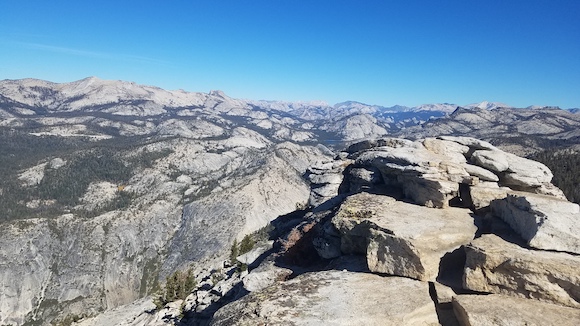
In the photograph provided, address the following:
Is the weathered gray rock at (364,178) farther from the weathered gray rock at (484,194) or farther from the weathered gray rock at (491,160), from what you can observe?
the weathered gray rock at (484,194)

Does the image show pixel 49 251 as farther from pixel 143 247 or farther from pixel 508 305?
pixel 508 305

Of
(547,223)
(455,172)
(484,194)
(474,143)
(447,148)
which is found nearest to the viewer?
(547,223)

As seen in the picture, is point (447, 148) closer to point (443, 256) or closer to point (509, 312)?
point (443, 256)

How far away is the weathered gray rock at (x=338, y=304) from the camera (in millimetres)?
18641

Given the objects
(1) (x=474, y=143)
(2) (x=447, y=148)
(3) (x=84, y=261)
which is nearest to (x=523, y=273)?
(2) (x=447, y=148)

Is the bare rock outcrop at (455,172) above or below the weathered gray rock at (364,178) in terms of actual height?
above

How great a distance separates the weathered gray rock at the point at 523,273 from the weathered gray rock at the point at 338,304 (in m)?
3.12

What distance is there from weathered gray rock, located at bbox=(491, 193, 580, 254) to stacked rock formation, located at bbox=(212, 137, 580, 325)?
0.06 m

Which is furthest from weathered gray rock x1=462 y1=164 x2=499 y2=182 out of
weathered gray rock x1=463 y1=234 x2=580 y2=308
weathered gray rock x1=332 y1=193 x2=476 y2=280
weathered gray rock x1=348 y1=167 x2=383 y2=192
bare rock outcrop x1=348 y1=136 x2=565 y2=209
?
weathered gray rock x1=463 y1=234 x2=580 y2=308

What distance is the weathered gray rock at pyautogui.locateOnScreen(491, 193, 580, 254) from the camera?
19.6m


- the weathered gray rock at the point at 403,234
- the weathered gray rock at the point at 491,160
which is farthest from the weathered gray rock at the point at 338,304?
the weathered gray rock at the point at 491,160

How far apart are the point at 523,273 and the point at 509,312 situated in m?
2.56

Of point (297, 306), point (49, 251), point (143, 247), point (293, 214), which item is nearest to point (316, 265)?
point (297, 306)

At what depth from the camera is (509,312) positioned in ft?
56.1
